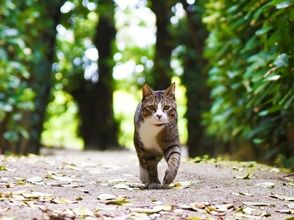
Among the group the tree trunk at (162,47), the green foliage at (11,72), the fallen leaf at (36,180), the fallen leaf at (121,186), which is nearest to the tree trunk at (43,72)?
the green foliage at (11,72)

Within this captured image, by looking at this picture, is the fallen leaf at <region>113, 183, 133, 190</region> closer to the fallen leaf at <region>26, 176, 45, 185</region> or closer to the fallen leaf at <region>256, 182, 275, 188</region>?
the fallen leaf at <region>26, 176, 45, 185</region>

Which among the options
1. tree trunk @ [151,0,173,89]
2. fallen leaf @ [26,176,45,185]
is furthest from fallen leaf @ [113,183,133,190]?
tree trunk @ [151,0,173,89]

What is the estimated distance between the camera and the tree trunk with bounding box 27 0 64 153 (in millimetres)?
13664

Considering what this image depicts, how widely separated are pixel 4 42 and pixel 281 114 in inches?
208

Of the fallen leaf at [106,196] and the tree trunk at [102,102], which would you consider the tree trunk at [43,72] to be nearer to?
the tree trunk at [102,102]

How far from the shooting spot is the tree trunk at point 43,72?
44.8 ft

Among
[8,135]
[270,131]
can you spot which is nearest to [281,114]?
[270,131]

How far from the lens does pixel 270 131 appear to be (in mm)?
8281

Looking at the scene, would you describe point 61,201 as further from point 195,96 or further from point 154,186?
point 195,96

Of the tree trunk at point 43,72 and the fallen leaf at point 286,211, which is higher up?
the tree trunk at point 43,72

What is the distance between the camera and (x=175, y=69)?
51.1 feet

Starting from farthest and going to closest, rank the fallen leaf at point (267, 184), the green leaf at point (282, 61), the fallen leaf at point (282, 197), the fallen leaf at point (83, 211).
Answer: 1. the green leaf at point (282, 61)
2. the fallen leaf at point (267, 184)
3. the fallen leaf at point (282, 197)
4. the fallen leaf at point (83, 211)

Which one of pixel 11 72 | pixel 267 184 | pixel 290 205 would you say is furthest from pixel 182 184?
pixel 11 72

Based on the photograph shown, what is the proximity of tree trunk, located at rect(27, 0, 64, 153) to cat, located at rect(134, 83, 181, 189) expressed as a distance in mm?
8768
